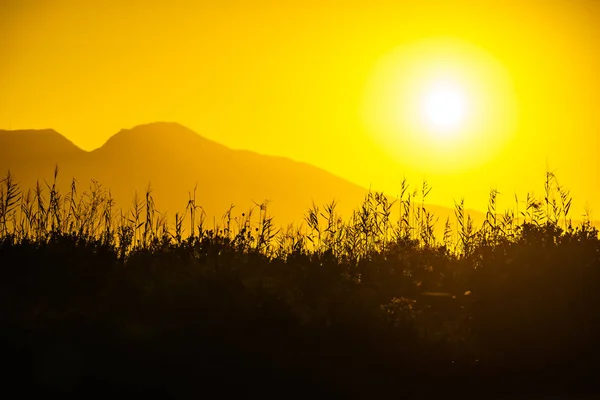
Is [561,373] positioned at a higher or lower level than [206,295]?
lower

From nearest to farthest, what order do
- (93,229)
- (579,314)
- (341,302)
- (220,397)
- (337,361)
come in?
(220,397) < (337,361) < (341,302) < (579,314) < (93,229)

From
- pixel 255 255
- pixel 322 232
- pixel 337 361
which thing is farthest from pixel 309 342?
pixel 322 232

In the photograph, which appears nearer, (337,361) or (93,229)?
(337,361)

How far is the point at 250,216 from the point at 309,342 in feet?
12.9

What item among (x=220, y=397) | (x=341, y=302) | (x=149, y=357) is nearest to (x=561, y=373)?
(x=341, y=302)

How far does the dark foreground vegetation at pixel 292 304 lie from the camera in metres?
8.70

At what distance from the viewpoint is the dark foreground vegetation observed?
8703 millimetres

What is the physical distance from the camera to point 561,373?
1005 cm

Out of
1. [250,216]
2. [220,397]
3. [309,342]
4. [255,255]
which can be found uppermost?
[250,216]

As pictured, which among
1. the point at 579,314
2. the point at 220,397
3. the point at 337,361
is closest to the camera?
the point at 220,397

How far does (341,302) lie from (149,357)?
8.25ft

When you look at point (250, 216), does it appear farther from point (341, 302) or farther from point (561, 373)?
point (561, 373)

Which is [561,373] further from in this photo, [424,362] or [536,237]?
[536,237]

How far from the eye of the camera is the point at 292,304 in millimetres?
9695
